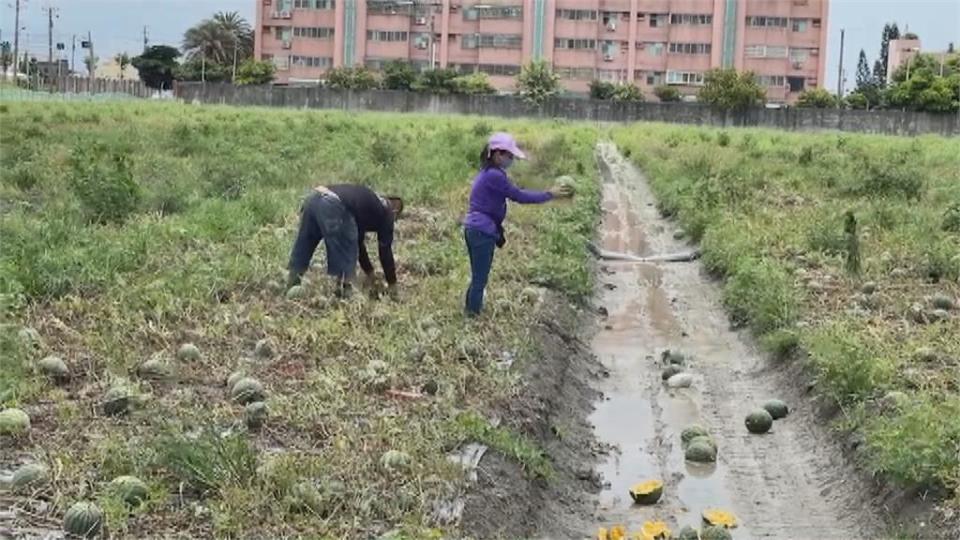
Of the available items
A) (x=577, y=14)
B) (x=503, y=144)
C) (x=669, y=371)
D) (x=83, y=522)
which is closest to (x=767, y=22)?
(x=577, y=14)

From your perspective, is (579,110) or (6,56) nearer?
(579,110)

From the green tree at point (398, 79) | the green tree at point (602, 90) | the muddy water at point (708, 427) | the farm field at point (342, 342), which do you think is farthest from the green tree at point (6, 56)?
the muddy water at point (708, 427)

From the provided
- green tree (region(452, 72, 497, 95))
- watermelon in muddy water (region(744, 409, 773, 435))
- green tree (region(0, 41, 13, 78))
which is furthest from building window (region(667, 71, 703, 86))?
watermelon in muddy water (region(744, 409, 773, 435))

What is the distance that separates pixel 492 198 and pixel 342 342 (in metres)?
2.25

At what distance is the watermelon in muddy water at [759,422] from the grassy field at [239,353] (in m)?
1.85

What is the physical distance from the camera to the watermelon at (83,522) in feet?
15.4

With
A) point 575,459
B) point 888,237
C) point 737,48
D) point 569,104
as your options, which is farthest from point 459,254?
point 737,48

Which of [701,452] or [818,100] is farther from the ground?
[818,100]

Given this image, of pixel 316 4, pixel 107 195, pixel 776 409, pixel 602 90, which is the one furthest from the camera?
pixel 316 4

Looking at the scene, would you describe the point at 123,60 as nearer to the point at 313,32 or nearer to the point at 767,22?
the point at 313,32

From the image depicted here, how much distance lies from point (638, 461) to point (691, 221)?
10.7 metres

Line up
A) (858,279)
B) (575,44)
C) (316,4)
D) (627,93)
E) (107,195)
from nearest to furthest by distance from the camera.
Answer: (858,279)
(107,195)
(627,93)
(575,44)
(316,4)

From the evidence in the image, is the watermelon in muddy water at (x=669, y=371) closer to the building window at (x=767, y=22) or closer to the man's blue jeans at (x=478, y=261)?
the man's blue jeans at (x=478, y=261)

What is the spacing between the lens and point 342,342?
8.14 metres
